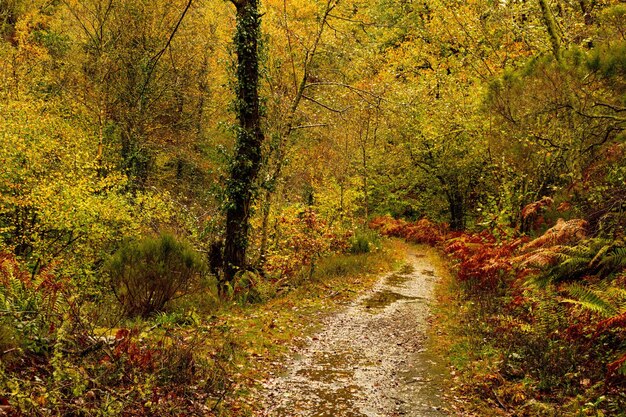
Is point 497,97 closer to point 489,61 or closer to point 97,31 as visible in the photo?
point 489,61

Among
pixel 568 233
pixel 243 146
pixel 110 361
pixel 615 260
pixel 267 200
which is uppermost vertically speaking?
pixel 243 146

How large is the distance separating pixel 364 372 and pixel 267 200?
20.4 feet

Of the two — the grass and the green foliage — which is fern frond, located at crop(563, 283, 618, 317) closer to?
the grass

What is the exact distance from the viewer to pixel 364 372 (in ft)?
20.1

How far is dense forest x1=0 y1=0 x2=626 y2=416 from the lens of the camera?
460 centimetres

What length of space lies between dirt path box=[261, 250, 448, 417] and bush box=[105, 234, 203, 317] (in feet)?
8.55

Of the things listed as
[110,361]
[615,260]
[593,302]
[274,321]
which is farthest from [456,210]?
[110,361]

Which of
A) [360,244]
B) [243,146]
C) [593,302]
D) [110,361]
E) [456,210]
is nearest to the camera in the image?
[110,361]

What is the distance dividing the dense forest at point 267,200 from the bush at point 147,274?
0.03m

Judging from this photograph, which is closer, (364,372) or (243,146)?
(364,372)

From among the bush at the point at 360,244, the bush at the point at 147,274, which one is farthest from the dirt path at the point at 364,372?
the bush at the point at 360,244

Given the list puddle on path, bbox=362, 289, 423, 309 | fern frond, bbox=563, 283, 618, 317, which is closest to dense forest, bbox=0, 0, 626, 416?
fern frond, bbox=563, 283, 618, 317

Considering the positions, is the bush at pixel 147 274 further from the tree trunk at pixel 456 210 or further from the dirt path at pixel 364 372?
the tree trunk at pixel 456 210

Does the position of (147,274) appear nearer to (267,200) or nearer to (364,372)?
(364,372)
